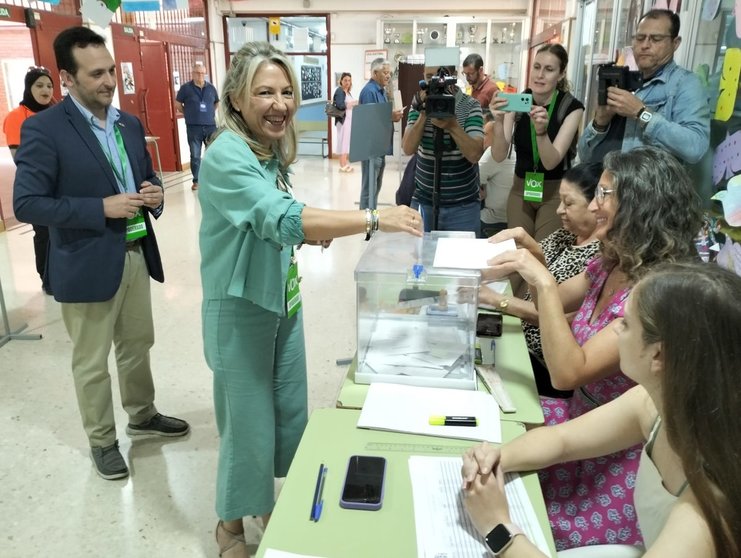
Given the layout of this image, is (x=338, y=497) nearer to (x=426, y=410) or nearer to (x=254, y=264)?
(x=426, y=410)

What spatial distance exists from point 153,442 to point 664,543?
2.16 meters

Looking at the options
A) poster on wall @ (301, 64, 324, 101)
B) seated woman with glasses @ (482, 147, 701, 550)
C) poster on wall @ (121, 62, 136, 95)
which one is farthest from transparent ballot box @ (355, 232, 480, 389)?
poster on wall @ (301, 64, 324, 101)

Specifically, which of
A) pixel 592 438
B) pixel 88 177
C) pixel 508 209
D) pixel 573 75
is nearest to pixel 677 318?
pixel 592 438

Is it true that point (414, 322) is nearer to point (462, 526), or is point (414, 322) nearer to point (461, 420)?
point (461, 420)

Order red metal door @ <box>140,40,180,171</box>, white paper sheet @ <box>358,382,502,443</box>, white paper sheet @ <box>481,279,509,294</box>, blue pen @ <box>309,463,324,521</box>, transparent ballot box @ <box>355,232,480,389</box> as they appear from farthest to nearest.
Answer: red metal door @ <box>140,40,180,171</box> < white paper sheet @ <box>481,279,509,294</box> < transparent ballot box @ <box>355,232,480,389</box> < white paper sheet @ <box>358,382,502,443</box> < blue pen @ <box>309,463,324,521</box>

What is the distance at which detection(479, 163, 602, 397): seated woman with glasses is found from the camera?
1974mm

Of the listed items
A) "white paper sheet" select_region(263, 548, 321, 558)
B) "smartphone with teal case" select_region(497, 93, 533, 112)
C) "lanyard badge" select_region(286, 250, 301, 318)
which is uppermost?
"smartphone with teal case" select_region(497, 93, 533, 112)

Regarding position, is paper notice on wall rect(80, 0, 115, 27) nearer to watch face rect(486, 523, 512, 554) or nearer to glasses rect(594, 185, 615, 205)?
glasses rect(594, 185, 615, 205)

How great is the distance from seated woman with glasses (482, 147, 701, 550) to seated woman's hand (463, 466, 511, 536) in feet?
1.52

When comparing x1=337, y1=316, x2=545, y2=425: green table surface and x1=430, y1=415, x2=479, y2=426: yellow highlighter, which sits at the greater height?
x1=430, y1=415, x2=479, y2=426: yellow highlighter

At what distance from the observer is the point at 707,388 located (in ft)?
2.73

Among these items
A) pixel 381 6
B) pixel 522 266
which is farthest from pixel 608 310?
pixel 381 6

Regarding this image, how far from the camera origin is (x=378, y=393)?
4.82 ft

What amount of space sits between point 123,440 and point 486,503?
1956mm
